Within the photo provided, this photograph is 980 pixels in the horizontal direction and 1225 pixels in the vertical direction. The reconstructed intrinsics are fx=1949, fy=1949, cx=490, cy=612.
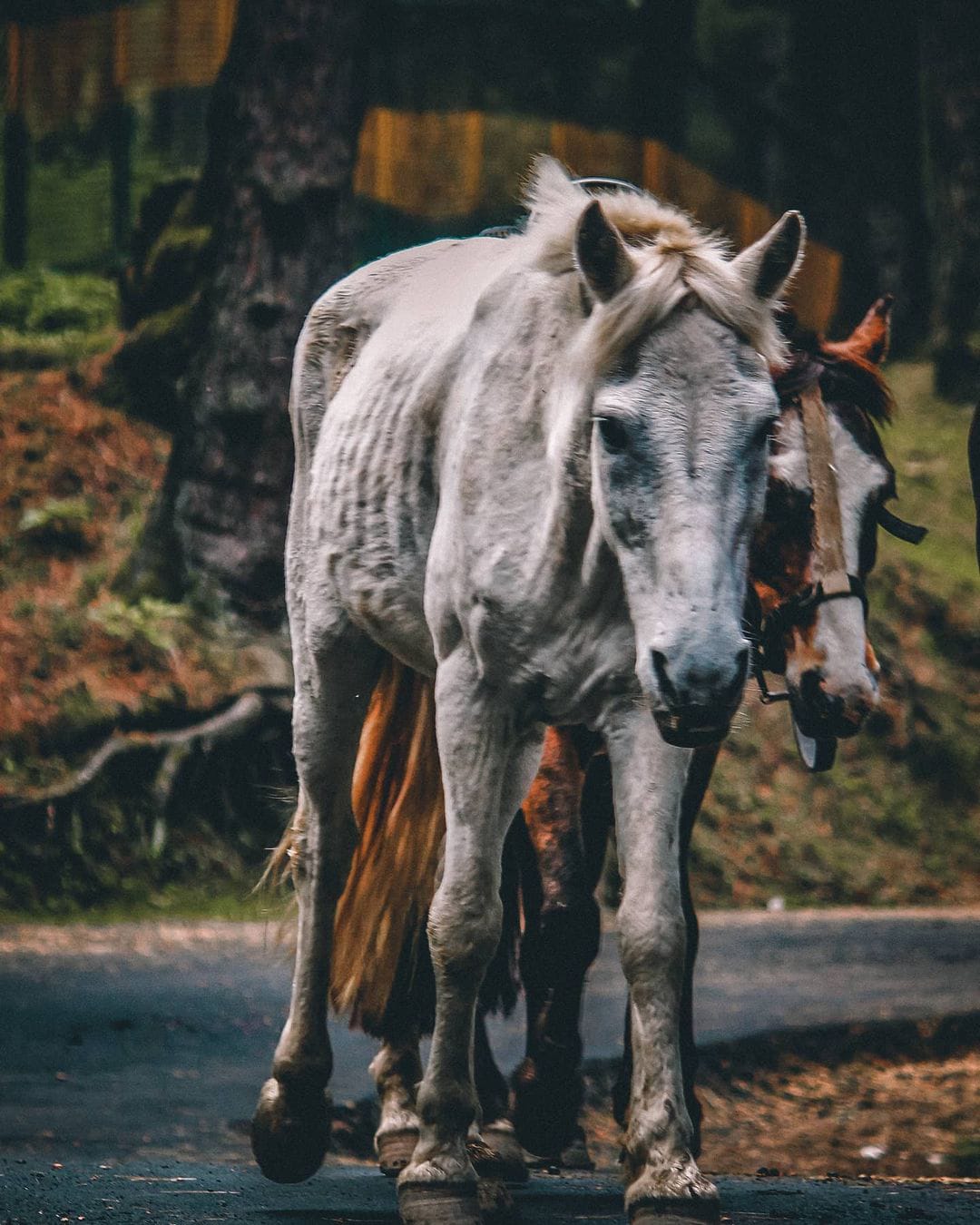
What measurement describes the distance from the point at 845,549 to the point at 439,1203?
218 centimetres

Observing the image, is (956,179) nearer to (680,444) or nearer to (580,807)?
(580,807)

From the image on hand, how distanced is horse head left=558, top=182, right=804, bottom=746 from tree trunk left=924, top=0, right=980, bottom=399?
1414cm

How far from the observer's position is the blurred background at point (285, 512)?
8.30 meters

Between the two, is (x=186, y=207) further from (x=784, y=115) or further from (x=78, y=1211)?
(x=78, y=1211)

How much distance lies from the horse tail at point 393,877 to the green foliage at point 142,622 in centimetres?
684

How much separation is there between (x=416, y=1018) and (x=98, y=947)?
4431 mm

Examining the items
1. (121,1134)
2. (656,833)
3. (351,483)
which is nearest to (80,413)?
(121,1134)

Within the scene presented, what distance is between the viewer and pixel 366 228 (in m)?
18.6

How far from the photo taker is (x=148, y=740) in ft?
38.9

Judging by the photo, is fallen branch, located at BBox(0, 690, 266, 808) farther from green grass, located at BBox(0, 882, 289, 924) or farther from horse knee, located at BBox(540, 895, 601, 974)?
horse knee, located at BBox(540, 895, 601, 974)

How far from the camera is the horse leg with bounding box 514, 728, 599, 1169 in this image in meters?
5.72

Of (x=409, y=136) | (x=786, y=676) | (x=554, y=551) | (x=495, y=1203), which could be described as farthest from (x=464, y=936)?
(x=409, y=136)

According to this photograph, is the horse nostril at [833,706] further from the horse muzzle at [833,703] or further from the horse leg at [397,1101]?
the horse leg at [397,1101]

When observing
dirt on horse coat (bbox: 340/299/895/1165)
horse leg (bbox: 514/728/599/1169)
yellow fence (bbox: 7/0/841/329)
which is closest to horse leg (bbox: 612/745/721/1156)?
dirt on horse coat (bbox: 340/299/895/1165)
